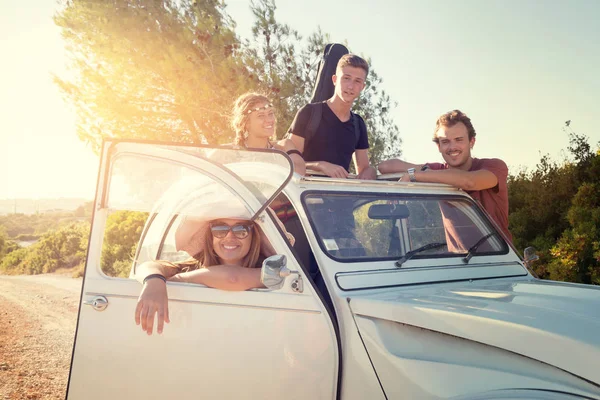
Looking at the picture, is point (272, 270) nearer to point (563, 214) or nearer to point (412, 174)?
point (412, 174)

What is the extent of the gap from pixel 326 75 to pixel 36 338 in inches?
223

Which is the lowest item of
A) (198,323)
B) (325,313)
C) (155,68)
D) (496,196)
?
(198,323)

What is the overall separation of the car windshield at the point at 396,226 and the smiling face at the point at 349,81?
1348mm


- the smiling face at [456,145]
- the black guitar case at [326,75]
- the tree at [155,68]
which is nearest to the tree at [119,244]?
the smiling face at [456,145]

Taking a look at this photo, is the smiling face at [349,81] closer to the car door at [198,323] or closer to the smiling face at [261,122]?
the smiling face at [261,122]

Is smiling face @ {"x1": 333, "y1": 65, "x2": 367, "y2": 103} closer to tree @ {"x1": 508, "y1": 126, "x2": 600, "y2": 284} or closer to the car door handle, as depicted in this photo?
the car door handle

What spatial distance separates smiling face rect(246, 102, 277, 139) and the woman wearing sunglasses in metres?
1.02

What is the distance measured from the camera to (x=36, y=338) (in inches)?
294

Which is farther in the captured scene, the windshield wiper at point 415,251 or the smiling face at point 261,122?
the smiling face at point 261,122

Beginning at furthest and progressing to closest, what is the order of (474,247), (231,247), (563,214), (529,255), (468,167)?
(563,214)
(468,167)
(529,255)
(474,247)
(231,247)

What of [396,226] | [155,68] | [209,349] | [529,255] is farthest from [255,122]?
[155,68]

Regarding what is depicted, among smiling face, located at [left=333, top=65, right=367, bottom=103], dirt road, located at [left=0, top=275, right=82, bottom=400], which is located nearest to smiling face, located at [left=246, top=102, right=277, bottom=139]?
smiling face, located at [left=333, top=65, right=367, bottom=103]

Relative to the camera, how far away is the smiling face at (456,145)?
150 inches

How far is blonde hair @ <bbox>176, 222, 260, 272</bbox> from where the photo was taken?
289cm
